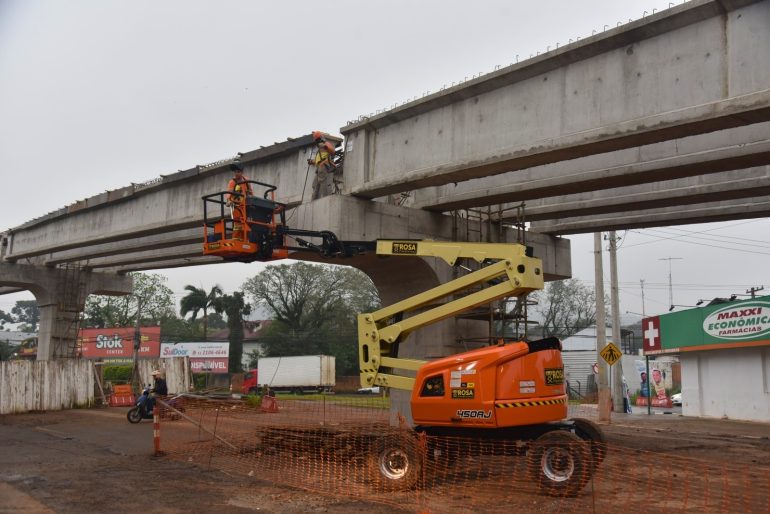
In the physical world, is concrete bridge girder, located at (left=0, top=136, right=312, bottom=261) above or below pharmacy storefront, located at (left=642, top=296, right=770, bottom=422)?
above

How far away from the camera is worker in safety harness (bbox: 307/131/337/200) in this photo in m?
16.8

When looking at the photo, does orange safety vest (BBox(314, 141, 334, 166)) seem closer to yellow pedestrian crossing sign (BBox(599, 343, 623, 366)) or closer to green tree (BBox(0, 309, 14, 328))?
yellow pedestrian crossing sign (BBox(599, 343, 623, 366))

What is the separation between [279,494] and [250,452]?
15.8ft

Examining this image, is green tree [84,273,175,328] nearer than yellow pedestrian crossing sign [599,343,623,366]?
No

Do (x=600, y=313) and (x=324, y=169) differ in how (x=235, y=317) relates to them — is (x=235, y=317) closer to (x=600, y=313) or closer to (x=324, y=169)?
(x=600, y=313)

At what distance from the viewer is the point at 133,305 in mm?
83438

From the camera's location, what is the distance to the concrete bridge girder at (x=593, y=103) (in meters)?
9.78

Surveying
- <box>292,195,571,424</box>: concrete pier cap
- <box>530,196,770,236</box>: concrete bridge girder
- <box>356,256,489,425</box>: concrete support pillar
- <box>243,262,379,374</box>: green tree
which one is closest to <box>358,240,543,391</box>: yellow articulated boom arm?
<box>292,195,571,424</box>: concrete pier cap

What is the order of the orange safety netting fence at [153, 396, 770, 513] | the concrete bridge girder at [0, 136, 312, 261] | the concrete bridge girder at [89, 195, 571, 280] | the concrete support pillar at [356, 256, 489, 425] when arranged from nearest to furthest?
the orange safety netting fence at [153, 396, 770, 513] < the concrete bridge girder at [89, 195, 571, 280] < the concrete support pillar at [356, 256, 489, 425] < the concrete bridge girder at [0, 136, 312, 261]

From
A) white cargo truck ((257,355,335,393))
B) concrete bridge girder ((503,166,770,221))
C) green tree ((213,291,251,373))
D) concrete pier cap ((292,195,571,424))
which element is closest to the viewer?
concrete bridge girder ((503,166,770,221))

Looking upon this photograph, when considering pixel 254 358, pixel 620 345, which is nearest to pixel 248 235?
pixel 620 345

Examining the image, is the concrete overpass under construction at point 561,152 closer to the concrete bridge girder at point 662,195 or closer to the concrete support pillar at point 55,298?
the concrete bridge girder at point 662,195

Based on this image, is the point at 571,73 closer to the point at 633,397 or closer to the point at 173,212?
the point at 173,212

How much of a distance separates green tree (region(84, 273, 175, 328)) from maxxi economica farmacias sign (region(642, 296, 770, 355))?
203 feet
